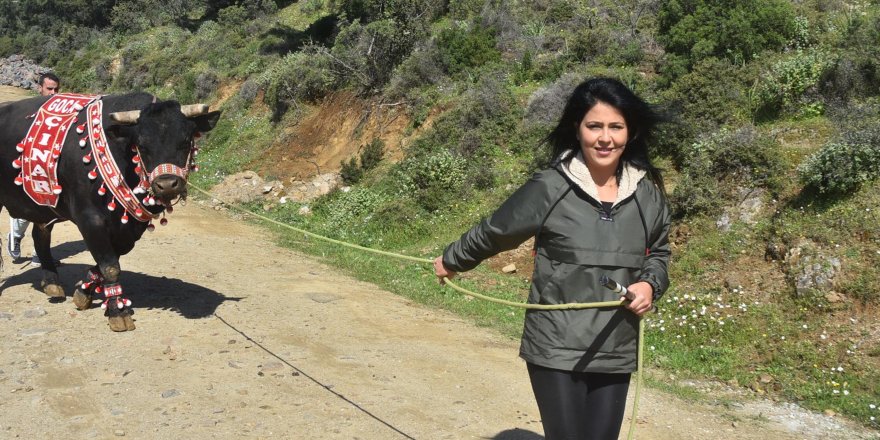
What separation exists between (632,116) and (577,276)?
0.84 metres

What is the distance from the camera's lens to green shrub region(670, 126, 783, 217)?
10.5m

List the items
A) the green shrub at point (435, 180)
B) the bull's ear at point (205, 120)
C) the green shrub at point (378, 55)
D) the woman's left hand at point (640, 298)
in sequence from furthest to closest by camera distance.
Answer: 1. the green shrub at point (378, 55)
2. the green shrub at point (435, 180)
3. the bull's ear at point (205, 120)
4. the woman's left hand at point (640, 298)

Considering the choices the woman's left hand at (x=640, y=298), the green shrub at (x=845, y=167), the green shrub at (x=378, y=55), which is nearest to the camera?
the woman's left hand at (x=640, y=298)

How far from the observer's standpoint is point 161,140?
6.80m

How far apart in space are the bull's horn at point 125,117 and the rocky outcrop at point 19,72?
1695 inches

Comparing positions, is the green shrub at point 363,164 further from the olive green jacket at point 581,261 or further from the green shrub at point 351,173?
the olive green jacket at point 581,261

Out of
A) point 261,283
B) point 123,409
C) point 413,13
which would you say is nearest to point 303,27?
point 413,13

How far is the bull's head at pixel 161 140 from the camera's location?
671cm

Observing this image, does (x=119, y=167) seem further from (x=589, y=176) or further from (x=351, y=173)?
(x=351, y=173)

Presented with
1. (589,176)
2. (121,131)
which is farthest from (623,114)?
(121,131)

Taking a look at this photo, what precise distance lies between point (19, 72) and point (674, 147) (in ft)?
158

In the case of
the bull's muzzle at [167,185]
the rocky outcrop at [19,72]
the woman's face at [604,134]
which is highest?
the rocky outcrop at [19,72]

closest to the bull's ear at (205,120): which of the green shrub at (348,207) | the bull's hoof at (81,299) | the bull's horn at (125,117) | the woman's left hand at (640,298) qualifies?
the bull's horn at (125,117)

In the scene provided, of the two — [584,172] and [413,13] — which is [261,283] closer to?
[584,172]
